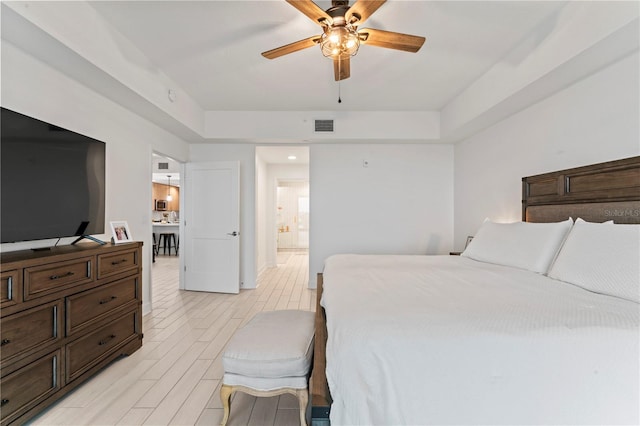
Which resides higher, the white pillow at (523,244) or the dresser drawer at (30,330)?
the white pillow at (523,244)

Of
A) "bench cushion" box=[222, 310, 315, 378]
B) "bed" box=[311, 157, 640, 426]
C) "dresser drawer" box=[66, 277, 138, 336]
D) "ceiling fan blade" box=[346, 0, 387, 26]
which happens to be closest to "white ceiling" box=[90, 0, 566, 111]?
"ceiling fan blade" box=[346, 0, 387, 26]

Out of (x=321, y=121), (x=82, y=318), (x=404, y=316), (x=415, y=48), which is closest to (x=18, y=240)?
(x=82, y=318)

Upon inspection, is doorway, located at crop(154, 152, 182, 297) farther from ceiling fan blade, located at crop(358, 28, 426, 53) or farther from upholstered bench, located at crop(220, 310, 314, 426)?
upholstered bench, located at crop(220, 310, 314, 426)

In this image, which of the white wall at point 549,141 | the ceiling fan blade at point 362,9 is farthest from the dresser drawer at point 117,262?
the white wall at point 549,141

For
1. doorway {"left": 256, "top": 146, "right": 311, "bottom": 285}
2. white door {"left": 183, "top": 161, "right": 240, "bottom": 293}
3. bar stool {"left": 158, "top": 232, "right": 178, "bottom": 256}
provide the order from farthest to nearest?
bar stool {"left": 158, "top": 232, "right": 178, "bottom": 256} < doorway {"left": 256, "top": 146, "right": 311, "bottom": 285} < white door {"left": 183, "top": 161, "right": 240, "bottom": 293}

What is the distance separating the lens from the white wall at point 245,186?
15.6 ft

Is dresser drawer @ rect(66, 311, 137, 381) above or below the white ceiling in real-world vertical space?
below

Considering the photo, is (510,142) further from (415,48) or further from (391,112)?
(415,48)

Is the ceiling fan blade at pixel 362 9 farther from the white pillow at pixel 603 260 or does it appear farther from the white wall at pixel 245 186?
the white wall at pixel 245 186

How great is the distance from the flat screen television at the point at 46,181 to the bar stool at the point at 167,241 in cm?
625

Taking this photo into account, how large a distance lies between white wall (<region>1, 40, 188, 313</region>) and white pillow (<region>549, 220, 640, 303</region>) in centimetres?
355

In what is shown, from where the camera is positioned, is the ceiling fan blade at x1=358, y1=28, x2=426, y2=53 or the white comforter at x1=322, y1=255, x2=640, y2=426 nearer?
the white comforter at x1=322, y1=255, x2=640, y2=426

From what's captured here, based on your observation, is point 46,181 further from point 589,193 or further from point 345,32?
point 589,193

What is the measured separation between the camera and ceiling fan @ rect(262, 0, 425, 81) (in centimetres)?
179
